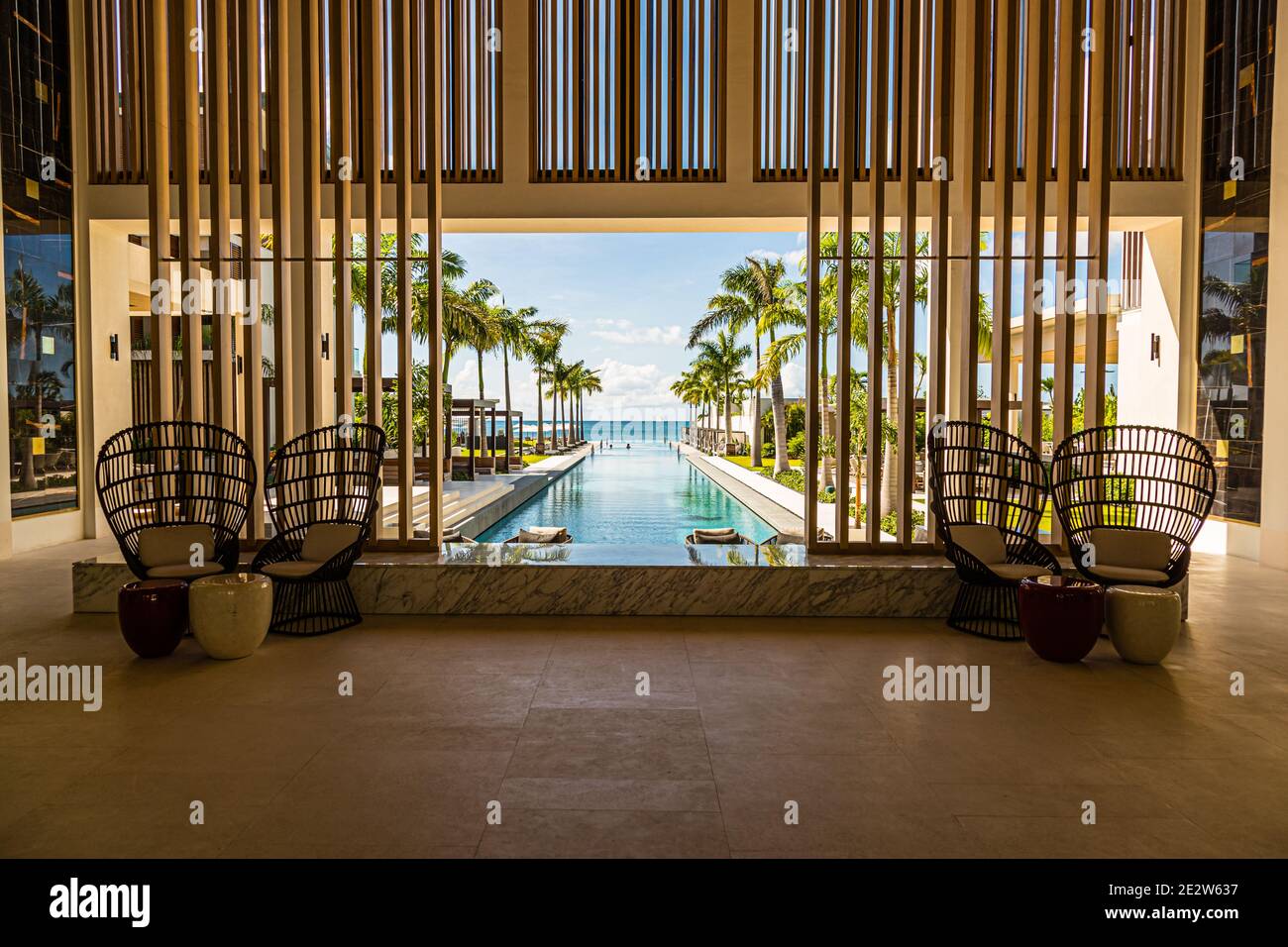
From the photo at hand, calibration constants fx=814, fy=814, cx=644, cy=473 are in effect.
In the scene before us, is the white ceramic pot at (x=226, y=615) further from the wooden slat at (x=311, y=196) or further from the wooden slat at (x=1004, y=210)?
the wooden slat at (x=1004, y=210)

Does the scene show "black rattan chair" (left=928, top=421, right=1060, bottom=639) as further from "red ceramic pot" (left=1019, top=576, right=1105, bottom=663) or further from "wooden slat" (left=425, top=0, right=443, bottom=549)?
"wooden slat" (left=425, top=0, right=443, bottom=549)

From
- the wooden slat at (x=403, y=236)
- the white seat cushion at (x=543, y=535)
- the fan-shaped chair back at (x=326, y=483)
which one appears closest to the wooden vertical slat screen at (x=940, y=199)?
the wooden slat at (x=403, y=236)

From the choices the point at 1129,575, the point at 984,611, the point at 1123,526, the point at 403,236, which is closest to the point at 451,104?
the point at 403,236

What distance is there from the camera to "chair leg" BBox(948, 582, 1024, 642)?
17.6ft

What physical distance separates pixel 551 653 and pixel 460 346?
2144cm

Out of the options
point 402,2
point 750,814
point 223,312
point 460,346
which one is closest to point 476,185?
point 402,2

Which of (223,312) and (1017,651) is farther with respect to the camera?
(223,312)

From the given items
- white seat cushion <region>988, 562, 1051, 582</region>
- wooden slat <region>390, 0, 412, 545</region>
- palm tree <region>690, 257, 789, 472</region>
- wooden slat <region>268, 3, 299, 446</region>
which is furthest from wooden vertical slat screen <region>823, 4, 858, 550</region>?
palm tree <region>690, 257, 789, 472</region>

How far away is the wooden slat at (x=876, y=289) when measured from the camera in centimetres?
618

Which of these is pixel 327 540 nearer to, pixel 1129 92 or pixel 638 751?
pixel 638 751

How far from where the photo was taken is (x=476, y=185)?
9.58 m

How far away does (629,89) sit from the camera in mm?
9367

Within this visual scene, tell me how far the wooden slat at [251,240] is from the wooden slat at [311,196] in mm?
370

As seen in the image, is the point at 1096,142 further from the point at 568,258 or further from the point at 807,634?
the point at 568,258
